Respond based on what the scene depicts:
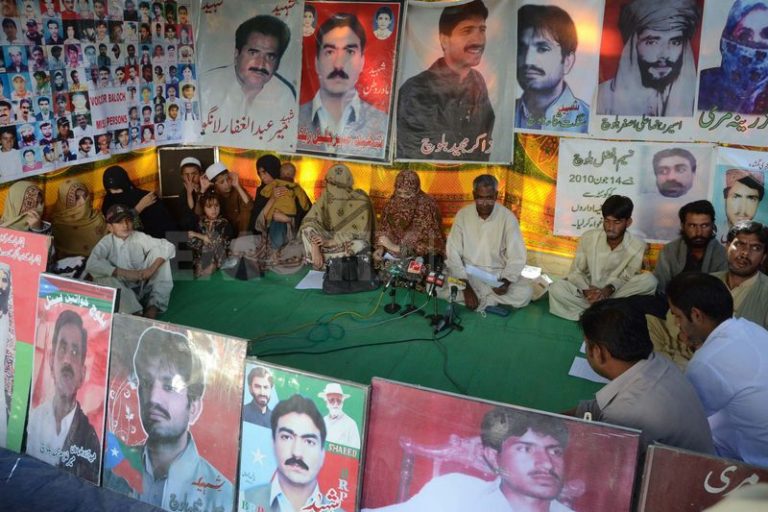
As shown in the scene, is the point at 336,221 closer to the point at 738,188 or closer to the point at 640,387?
the point at 738,188

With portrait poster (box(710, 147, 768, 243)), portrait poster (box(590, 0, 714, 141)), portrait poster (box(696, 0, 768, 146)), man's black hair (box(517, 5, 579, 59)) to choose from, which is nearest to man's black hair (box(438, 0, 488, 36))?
man's black hair (box(517, 5, 579, 59))

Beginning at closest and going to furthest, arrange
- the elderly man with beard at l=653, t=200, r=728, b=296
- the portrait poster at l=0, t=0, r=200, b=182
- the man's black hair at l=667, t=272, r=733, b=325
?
the man's black hair at l=667, t=272, r=733, b=325
the elderly man with beard at l=653, t=200, r=728, b=296
the portrait poster at l=0, t=0, r=200, b=182

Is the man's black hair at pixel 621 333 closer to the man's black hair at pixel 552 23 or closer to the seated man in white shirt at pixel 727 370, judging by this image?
the seated man in white shirt at pixel 727 370

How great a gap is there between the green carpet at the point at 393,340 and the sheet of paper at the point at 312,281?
0.08 metres

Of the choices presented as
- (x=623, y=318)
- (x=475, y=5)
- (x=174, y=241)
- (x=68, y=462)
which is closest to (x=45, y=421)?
(x=68, y=462)

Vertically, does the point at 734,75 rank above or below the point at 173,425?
above

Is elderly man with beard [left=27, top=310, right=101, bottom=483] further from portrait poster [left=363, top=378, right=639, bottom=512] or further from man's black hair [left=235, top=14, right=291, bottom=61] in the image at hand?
man's black hair [left=235, top=14, right=291, bottom=61]

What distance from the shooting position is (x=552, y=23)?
515 centimetres

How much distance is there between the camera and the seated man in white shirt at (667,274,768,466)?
2.59 m

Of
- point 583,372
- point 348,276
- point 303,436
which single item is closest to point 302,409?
point 303,436

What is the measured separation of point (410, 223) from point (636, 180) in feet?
6.30

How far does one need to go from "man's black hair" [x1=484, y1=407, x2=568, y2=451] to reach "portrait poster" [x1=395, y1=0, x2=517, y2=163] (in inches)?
146

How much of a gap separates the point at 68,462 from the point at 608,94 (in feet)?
14.9

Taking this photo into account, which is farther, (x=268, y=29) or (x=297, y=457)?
(x=268, y=29)
